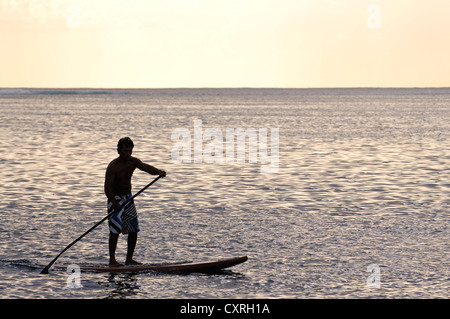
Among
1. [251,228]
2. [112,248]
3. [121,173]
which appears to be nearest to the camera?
[121,173]

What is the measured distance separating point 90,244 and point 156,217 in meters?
3.13

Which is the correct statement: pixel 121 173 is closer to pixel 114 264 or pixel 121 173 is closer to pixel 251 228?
pixel 114 264

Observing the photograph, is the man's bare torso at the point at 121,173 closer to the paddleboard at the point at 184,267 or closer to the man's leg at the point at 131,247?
the man's leg at the point at 131,247

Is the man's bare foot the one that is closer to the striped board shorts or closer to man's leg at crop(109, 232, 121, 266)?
man's leg at crop(109, 232, 121, 266)

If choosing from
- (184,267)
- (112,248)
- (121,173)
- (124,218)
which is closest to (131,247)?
(112,248)

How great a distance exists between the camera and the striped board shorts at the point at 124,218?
1238cm

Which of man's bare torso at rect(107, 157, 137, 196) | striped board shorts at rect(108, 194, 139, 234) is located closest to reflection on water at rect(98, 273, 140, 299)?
striped board shorts at rect(108, 194, 139, 234)

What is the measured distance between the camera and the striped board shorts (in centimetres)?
1238

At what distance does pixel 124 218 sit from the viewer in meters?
12.4

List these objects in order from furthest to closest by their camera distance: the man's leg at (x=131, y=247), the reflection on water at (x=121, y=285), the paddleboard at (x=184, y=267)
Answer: the man's leg at (x=131, y=247) → the paddleboard at (x=184, y=267) → the reflection on water at (x=121, y=285)

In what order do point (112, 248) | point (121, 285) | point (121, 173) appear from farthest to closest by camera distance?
1. point (112, 248)
2. point (121, 173)
3. point (121, 285)

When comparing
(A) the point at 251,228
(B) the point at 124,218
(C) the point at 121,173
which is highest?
(C) the point at 121,173

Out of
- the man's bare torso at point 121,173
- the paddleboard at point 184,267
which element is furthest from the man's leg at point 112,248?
the man's bare torso at point 121,173
